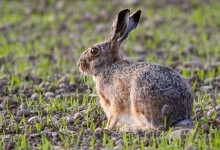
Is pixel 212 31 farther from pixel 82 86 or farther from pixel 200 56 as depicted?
pixel 82 86

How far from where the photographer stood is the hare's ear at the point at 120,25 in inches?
304

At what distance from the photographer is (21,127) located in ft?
23.3

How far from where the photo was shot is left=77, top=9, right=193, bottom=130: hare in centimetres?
661

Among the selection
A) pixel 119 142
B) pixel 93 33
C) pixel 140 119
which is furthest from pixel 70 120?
pixel 93 33

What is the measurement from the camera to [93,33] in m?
13.6

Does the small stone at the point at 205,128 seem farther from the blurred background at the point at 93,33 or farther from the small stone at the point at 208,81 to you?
the blurred background at the point at 93,33

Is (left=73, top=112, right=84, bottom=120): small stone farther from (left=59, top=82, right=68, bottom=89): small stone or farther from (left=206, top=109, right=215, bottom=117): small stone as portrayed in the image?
(left=59, top=82, right=68, bottom=89): small stone

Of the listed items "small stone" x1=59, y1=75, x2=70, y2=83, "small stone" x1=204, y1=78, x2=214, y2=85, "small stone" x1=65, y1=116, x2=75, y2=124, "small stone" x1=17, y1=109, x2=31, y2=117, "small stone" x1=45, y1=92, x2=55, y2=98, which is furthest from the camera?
"small stone" x1=59, y1=75, x2=70, y2=83

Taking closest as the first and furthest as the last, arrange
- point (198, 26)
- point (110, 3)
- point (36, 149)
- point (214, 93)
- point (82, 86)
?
point (36, 149) < point (214, 93) < point (82, 86) < point (198, 26) < point (110, 3)

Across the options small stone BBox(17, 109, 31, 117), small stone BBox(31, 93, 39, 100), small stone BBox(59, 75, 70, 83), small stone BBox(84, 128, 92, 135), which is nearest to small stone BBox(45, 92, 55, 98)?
small stone BBox(31, 93, 39, 100)

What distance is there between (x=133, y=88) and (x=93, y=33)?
22.9 feet

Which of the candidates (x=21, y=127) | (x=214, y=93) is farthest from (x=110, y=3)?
(x=21, y=127)

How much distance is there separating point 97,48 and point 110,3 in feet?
27.1

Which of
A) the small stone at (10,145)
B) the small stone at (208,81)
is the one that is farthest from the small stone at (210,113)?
the small stone at (10,145)
